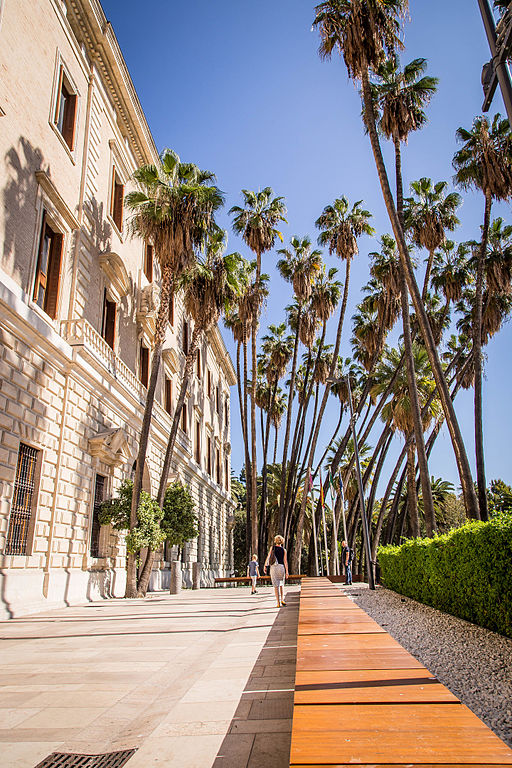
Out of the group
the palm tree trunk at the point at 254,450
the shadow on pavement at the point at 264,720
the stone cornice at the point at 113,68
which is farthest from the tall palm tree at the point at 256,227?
the shadow on pavement at the point at 264,720

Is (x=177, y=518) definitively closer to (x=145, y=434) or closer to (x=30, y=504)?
(x=145, y=434)

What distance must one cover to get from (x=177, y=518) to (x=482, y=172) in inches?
704

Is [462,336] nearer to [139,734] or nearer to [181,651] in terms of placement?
[181,651]

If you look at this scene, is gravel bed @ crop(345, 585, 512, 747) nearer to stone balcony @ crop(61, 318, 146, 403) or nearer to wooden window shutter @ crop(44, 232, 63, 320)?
stone balcony @ crop(61, 318, 146, 403)

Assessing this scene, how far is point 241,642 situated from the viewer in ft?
25.0

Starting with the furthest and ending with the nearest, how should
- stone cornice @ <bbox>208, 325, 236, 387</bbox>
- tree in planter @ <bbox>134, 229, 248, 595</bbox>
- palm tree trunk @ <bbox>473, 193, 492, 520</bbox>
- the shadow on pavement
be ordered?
stone cornice @ <bbox>208, 325, 236, 387</bbox> < palm tree trunk @ <bbox>473, 193, 492, 520</bbox> < tree in planter @ <bbox>134, 229, 248, 595</bbox> < the shadow on pavement

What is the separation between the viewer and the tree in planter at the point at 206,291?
64.3ft

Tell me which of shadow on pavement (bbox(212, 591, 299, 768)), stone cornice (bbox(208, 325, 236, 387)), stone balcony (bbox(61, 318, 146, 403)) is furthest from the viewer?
stone cornice (bbox(208, 325, 236, 387))

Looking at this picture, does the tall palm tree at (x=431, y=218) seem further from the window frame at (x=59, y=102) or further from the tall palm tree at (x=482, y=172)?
the window frame at (x=59, y=102)

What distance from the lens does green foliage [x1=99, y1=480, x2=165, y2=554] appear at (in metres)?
15.3

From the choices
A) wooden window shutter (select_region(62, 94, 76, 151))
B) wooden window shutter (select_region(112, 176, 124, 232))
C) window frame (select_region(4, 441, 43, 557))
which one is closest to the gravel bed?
window frame (select_region(4, 441, 43, 557))

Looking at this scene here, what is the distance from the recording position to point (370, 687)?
319 cm

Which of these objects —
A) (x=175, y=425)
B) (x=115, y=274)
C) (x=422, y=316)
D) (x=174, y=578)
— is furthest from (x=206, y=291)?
(x=174, y=578)

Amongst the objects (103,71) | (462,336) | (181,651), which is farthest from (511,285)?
A: (181,651)
